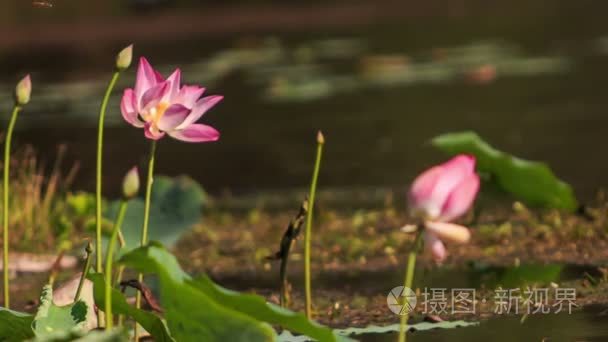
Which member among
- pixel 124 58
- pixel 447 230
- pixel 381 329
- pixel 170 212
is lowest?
pixel 170 212

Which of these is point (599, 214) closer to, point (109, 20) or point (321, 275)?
point (321, 275)

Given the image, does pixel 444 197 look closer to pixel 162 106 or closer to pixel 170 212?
pixel 162 106

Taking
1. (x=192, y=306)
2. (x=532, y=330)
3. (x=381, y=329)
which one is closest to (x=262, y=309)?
(x=192, y=306)

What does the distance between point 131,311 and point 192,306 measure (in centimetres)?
40

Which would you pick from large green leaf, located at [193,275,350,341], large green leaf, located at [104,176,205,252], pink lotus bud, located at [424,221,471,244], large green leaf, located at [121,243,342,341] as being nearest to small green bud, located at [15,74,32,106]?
large green leaf, located at [121,243,342,341]

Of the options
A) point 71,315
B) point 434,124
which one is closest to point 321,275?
point 71,315

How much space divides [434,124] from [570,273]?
5992mm

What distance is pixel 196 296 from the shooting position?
3.52 m

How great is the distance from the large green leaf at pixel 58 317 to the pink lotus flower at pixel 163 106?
1.37 ft

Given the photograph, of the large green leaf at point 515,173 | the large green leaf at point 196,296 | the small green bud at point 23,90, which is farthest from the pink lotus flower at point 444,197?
the large green leaf at point 515,173

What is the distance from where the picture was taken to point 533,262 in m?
6.17

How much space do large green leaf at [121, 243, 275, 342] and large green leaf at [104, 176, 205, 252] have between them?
294cm

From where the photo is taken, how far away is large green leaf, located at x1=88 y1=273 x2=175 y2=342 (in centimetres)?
386

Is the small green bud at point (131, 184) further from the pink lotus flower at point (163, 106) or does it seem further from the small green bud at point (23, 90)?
the small green bud at point (23, 90)
